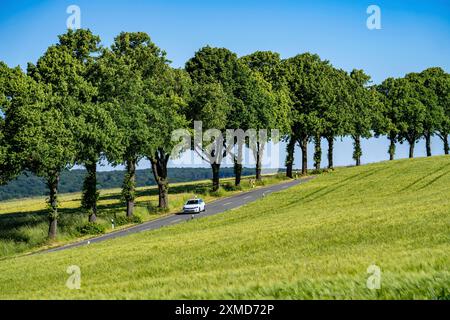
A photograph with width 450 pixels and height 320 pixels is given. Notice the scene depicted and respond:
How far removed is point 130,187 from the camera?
55.8 meters

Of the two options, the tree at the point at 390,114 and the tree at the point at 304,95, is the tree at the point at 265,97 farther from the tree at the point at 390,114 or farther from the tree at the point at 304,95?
the tree at the point at 390,114

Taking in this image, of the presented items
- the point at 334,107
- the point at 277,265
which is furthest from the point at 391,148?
the point at 277,265

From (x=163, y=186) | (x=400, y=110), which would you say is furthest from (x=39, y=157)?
(x=400, y=110)

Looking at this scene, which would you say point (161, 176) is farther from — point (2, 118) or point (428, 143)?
point (428, 143)

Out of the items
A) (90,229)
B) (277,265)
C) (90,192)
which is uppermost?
(90,192)

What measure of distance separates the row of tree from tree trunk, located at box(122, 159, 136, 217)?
0.10 meters

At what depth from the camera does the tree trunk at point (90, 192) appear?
51.8m

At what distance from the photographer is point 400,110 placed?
356 ft

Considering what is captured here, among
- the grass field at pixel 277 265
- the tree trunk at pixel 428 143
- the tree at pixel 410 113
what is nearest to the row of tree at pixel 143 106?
the tree at pixel 410 113

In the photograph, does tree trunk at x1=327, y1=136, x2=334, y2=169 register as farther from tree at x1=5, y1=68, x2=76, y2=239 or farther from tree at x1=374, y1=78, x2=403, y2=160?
tree at x1=5, y1=68, x2=76, y2=239

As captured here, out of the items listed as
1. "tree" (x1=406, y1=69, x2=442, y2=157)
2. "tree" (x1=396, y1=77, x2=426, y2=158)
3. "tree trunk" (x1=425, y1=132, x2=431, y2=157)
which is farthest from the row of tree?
"tree trunk" (x1=425, y1=132, x2=431, y2=157)

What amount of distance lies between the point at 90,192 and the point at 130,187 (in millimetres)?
4947

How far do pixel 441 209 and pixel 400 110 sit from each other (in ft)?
275

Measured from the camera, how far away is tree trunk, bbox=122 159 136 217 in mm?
55656
